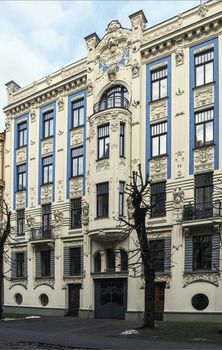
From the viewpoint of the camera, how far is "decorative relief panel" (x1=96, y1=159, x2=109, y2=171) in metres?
39.4

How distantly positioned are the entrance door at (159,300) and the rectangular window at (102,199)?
19.6 feet

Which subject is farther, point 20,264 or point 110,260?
point 20,264

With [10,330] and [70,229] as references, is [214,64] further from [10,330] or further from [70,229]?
[10,330]

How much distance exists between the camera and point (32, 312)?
45250 mm

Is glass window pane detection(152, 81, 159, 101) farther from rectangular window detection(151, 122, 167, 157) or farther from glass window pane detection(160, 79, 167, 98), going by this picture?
rectangular window detection(151, 122, 167, 157)

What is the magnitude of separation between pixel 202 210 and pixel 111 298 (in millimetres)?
9590

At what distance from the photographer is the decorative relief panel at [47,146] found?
46253 mm

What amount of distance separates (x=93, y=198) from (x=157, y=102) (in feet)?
25.9

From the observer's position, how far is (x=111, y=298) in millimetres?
39094

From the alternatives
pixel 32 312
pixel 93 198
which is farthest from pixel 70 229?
pixel 32 312

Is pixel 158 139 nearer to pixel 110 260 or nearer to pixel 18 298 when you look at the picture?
pixel 110 260

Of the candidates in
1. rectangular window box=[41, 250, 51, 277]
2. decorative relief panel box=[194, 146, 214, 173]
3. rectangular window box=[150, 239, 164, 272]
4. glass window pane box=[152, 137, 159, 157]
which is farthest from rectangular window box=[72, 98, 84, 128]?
rectangular window box=[150, 239, 164, 272]

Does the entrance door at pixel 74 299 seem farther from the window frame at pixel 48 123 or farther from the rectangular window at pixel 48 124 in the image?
the rectangular window at pixel 48 124

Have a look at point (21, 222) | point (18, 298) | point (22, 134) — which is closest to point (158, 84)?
point (22, 134)
